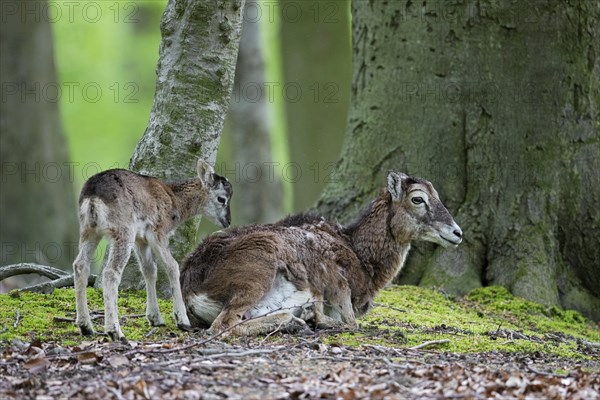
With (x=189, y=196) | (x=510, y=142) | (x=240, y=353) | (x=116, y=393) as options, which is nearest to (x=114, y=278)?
(x=240, y=353)

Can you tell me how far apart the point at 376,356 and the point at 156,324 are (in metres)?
2.36

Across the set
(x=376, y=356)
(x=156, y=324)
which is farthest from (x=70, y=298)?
(x=376, y=356)

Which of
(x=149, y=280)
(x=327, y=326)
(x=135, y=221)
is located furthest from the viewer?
(x=327, y=326)

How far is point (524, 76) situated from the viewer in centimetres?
1271

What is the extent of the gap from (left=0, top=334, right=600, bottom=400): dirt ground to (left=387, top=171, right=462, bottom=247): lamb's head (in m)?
2.38

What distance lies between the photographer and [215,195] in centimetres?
1013

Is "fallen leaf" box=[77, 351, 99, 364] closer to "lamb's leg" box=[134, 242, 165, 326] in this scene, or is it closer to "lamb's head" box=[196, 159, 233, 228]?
"lamb's leg" box=[134, 242, 165, 326]

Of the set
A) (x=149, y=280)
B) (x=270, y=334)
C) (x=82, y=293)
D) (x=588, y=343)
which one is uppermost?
(x=82, y=293)

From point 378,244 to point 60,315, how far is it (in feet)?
11.5

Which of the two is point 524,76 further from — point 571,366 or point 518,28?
point 571,366

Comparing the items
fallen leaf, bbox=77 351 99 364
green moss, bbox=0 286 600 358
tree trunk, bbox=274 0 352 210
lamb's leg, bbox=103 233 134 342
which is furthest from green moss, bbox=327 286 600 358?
tree trunk, bbox=274 0 352 210

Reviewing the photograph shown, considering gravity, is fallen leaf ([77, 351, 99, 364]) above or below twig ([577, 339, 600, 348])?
above

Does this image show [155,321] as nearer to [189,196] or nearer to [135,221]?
[135,221]

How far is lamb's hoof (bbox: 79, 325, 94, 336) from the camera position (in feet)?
27.4
